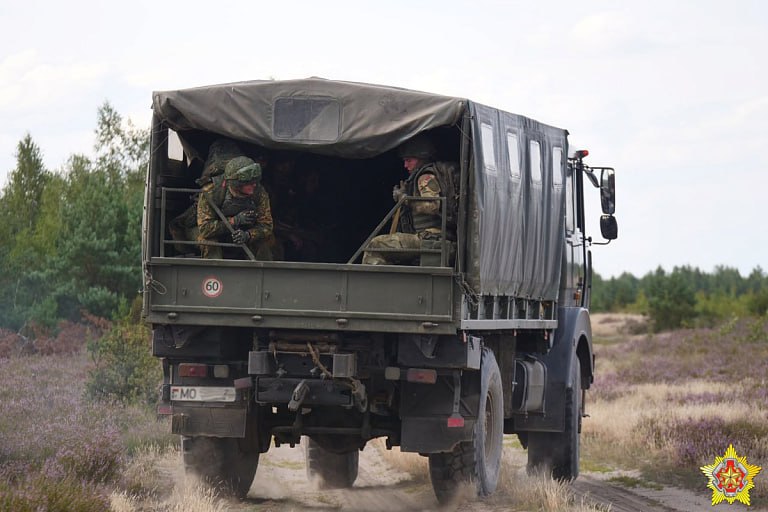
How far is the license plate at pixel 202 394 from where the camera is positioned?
1042 centimetres

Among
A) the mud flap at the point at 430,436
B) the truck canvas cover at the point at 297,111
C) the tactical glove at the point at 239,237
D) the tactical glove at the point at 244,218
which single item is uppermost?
the truck canvas cover at the point at 297,111

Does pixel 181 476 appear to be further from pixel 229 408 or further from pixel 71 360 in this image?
pixel 71 360

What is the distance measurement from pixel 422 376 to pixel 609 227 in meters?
5.21

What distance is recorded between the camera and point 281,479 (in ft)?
45.6

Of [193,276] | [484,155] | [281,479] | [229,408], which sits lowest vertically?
[281,479]

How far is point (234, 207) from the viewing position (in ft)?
35.3

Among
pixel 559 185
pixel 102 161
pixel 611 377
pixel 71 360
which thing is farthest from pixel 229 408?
pixel 102 161

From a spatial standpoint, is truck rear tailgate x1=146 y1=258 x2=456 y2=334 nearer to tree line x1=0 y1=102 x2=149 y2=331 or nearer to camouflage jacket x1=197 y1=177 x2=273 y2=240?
camouflage jacket x1=197 y1=177 x2=273 y2=240

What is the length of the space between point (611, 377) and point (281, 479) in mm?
15697

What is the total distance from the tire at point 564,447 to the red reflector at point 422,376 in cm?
376

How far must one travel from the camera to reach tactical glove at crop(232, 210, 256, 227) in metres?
10.7

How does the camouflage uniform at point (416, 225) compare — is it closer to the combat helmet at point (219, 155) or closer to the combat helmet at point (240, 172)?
the combat helmet at point (240, 172)

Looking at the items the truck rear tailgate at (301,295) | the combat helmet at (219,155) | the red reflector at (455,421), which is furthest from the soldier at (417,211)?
the combat helmet at (219,155)

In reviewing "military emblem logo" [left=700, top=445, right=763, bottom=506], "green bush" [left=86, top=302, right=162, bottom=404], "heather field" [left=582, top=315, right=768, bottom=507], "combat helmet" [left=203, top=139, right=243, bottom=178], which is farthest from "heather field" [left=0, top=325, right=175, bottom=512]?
"heather field" [left=582, top=315, right=768, bottom=507]
